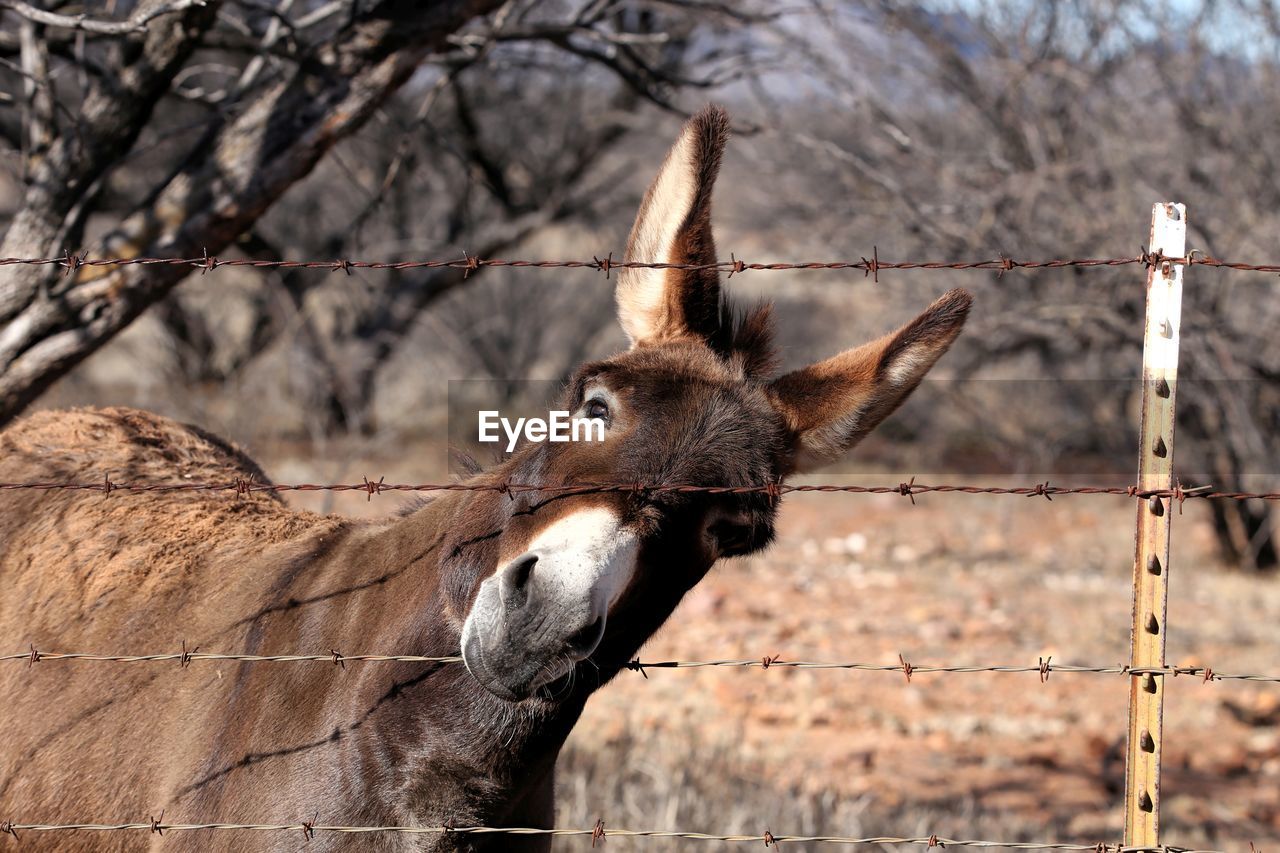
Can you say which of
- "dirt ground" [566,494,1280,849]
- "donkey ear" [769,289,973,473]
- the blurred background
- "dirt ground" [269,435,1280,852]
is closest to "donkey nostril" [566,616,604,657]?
"donkey ear" [769,289,973,473]

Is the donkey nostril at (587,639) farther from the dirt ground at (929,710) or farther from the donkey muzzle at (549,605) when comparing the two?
the dirt ground at (929,710)

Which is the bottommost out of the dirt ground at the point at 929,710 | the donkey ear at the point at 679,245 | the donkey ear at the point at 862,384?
the dirt ground at the point at 929,710

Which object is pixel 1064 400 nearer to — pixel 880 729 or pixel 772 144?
pixel 772 144

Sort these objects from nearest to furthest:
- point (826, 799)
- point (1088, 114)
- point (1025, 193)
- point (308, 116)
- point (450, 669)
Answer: point (450, 669) < point (308, 116) < point (826, 799) < point (1025, 193) < point (1088, 114)

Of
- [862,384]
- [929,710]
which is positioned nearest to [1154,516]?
[862,384]

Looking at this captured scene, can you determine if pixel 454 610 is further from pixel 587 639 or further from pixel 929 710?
pixel 929 710

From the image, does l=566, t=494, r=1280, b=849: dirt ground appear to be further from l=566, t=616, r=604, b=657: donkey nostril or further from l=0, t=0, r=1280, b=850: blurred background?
l=566, t=616, r=604, b=657: donkey nostril

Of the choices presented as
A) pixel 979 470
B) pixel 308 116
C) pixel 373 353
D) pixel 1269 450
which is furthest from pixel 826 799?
pixel 979 470

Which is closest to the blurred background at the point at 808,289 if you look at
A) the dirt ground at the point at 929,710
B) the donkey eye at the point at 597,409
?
the dirt ground at the point at 929,710

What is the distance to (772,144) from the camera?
40.9 ft

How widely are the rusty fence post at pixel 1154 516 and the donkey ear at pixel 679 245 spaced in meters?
1.01

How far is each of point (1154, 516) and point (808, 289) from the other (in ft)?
37.3

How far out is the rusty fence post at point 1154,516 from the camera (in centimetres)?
265

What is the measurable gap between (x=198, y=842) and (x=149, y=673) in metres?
0.53
